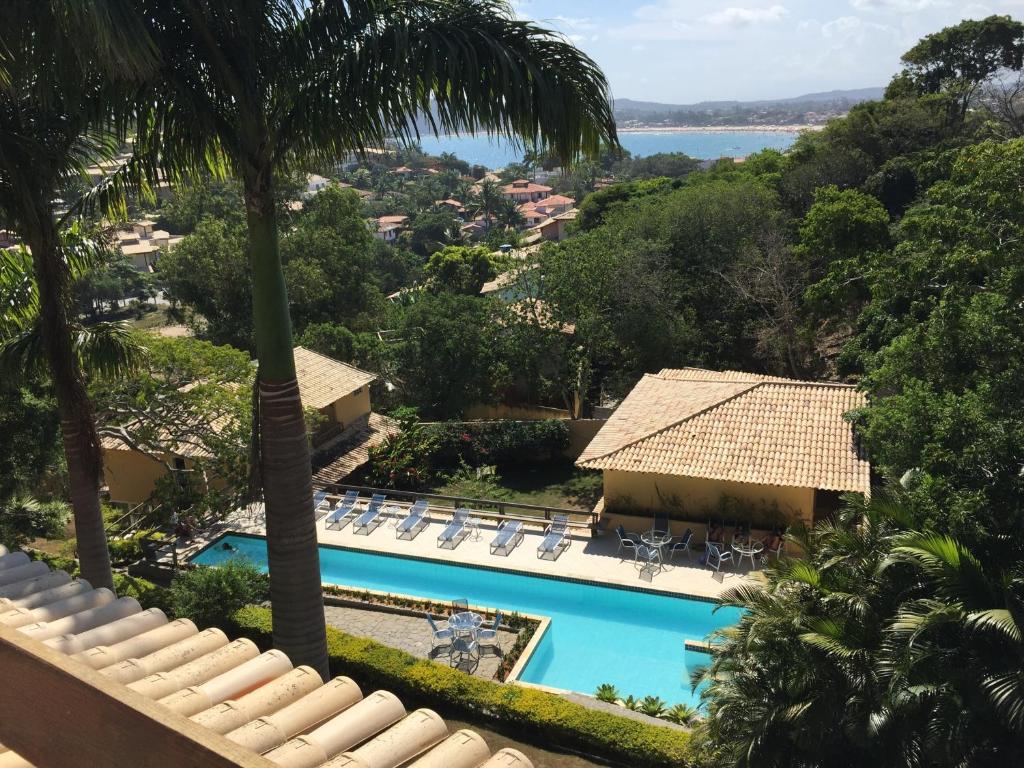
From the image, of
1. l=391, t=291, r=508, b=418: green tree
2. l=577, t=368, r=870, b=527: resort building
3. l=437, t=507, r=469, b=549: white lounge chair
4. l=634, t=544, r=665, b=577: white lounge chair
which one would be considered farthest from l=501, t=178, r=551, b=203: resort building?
l=634, t=544, r=665, b=577: white lounge chair

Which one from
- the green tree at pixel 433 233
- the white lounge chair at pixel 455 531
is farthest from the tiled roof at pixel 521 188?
the white lounge chair at pixel 455 531

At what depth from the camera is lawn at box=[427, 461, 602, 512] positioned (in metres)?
23.7

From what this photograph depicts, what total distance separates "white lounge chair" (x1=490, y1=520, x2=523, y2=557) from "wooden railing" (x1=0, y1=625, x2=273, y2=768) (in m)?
15.8

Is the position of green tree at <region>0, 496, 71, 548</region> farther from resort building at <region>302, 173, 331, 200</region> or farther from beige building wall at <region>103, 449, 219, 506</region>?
resort building at <region>302, 173, 331, 200</region>

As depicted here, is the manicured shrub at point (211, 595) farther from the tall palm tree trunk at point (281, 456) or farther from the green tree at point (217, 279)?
the green tree at point (217, 279)

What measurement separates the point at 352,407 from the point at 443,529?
779 cm

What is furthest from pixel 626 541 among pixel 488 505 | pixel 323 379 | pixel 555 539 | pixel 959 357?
pixel 323 379

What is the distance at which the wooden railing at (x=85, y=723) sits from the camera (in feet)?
8.41

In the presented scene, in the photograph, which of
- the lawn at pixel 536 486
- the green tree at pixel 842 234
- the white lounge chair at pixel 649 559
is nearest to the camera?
the white lounge chair at pixel 649 559

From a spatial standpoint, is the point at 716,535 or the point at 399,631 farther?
the point at 716,535

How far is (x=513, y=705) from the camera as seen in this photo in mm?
11266

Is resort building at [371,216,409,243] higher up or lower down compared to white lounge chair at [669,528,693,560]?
higher up

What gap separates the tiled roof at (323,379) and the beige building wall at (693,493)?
887 cm

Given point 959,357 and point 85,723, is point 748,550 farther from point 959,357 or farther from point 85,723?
point 85,723
